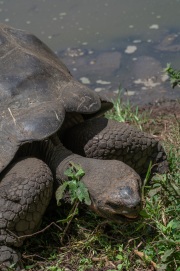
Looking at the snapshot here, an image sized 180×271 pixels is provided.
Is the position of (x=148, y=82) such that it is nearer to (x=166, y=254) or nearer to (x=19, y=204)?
(x=19, y=204)

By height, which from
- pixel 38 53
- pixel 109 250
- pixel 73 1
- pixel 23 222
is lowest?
pixel 73 1

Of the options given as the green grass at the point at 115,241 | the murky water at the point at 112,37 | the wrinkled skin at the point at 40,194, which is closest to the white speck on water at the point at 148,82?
the murky water at the point at 112,37

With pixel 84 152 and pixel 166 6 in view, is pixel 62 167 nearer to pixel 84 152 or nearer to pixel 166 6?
pixel 84 152

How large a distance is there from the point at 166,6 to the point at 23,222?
549cm

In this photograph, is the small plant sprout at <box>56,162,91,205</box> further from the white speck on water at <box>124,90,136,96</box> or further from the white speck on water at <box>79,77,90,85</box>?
the white speck on water at <box>79,77,90,85</box>

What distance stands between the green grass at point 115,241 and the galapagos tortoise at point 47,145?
0.73 ft

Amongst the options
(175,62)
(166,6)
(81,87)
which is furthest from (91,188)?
(166,6)

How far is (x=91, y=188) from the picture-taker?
12.8ft

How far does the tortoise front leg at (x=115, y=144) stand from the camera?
454 cm

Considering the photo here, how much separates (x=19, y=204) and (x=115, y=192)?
2.06ft

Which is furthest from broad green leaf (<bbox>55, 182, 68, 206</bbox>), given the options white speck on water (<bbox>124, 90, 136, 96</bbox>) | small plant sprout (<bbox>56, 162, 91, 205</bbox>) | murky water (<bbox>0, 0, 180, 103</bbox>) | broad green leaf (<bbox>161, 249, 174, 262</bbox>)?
white speck on water (<bbox>124, 90, 136, 96</bbox>)

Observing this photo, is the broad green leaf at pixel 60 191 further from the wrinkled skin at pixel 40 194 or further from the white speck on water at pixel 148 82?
the white speck on water at pixel 148 82

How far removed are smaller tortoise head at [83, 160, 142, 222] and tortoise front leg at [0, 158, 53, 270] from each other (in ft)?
0.99

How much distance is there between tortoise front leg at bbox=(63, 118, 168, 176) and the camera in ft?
14.9
